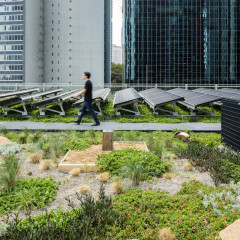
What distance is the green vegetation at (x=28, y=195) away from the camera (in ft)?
15.6

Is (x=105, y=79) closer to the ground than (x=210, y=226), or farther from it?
farther from it

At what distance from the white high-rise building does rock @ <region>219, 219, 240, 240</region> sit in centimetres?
9143

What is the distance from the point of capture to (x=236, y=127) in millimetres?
8758

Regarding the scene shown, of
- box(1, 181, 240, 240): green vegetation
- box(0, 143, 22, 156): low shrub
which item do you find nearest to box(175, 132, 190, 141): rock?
box(1, 181, 240, 240): green vegetation

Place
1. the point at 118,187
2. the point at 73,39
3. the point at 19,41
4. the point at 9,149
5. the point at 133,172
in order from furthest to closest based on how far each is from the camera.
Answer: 1. the point at 73,39
2. the point at 19,41
3. the point at 9,149
4. the point at 133,172
5. the point at 118,187

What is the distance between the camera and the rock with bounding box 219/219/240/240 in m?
3.42

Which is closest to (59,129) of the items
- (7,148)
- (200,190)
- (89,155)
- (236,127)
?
(7,148)

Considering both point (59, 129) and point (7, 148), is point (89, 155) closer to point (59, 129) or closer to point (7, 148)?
point (7, 148)

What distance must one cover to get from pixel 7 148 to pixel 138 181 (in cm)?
437

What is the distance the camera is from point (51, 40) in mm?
101250

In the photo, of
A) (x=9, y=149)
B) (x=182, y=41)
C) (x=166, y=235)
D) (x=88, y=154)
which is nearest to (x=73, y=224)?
(x=166, y=235)

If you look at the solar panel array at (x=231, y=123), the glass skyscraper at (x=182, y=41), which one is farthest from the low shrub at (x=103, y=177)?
the glass skyscraper at (x=182, y=41)

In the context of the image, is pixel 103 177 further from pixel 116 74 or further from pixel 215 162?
pixel 116 74

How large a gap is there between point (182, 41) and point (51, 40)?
4887cm
